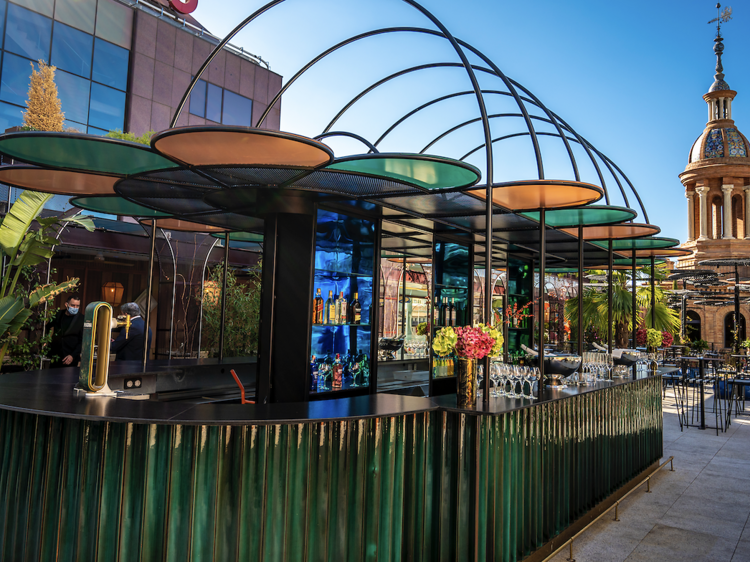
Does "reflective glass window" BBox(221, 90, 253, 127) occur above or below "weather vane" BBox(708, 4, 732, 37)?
below

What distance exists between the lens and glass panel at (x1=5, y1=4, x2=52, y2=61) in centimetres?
1552

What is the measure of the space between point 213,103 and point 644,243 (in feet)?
55.9

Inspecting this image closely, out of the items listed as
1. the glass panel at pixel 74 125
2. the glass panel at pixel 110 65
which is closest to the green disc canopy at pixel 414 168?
the glass panel at pixel 74 125

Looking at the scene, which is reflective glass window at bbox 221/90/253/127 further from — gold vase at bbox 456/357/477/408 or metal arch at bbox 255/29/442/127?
gold vase at bbox 456/357/477/408

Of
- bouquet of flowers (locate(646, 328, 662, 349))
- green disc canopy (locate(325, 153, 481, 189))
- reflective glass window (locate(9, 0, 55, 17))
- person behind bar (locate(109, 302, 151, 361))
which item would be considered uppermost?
reflective glass window (locate(9, 0, 55, 17))

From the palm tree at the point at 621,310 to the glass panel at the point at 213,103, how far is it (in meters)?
14.1

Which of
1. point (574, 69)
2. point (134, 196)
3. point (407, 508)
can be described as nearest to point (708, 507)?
point (407, 508)

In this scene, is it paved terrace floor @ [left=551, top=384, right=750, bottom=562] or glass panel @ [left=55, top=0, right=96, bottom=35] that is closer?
paved terrace floor @ [left=551, top=384, right=750, bottom=562]

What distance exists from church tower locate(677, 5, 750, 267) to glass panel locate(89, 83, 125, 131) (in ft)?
99.8

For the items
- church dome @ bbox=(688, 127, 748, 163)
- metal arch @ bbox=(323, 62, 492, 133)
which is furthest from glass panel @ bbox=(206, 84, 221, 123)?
church dome @ bbox=(688, 127, 748, 163)

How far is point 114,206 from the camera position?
20.1ft

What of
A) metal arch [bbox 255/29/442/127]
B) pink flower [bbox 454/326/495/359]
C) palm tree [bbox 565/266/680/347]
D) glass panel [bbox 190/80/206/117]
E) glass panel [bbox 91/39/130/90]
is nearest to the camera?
pink flower [bbox 454/326/495/359]

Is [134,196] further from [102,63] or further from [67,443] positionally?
[102,63]

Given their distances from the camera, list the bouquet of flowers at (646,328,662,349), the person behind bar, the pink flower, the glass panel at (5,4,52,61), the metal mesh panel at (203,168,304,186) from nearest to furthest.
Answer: the pink flower, the metal mesh panel at (203,168,304,186), the person behind bar, the bouquet of flowers at (646,328,662,349), the glass panel at (5,4,52,61)
